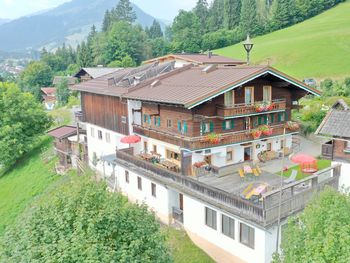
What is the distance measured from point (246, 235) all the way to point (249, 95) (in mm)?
11173

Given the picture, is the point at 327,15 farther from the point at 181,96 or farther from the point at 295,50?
the point at 181,96

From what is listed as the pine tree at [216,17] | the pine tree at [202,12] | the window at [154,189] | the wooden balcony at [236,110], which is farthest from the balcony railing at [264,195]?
the pine tree at [202,12]

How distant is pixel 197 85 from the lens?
25625 millimetres

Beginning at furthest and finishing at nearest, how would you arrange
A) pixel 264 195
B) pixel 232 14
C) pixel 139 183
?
pixel 232 14
pixel 139 183
pixel 264 195

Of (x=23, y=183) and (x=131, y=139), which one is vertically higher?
(x=131, y=139)

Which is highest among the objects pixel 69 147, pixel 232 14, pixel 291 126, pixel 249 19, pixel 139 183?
pixel 232 14

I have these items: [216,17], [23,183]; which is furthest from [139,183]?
[216,17]

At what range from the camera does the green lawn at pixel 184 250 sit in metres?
20.0

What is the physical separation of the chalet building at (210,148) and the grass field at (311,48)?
41178 mm

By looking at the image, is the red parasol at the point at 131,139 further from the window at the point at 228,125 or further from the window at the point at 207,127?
the window at the point at 228,125

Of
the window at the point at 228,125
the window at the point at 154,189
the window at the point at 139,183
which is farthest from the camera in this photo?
the window at the point at 139,183

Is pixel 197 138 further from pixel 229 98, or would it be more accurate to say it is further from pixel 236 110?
pixel 229 98

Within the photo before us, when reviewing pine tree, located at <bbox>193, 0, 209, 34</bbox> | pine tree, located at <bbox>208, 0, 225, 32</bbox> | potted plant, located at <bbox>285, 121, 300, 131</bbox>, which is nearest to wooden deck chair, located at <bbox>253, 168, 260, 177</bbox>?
potted plant, located at <bbox>285, 121, 300, 131</bbox>

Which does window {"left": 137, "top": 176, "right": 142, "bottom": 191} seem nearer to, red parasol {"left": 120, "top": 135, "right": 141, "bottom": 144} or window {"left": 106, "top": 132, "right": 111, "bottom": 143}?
red parasol {"left": 120, "top": 135, "right": 141, "bottom": 144}
